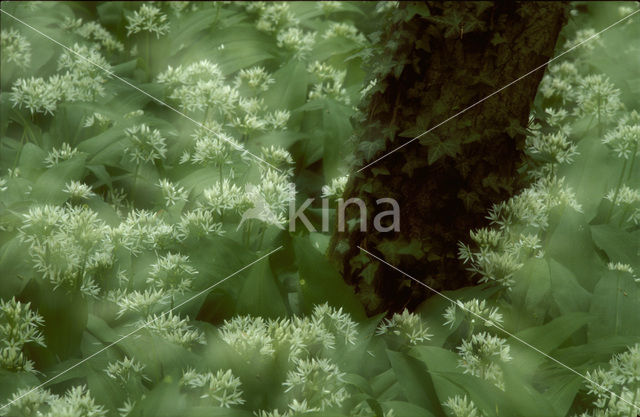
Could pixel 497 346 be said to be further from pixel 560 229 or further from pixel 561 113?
pixel 561 113

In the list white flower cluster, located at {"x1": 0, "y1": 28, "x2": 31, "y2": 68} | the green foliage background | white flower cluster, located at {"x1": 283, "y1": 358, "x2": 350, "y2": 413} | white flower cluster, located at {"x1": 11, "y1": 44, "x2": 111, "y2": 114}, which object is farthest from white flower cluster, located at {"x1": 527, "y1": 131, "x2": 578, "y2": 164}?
white flower cluster, located at {"x1": 0, "y1": 28, "x2": 31, "y2": 68}

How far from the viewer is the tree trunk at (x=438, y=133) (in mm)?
2594

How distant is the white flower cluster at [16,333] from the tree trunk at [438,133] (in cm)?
123

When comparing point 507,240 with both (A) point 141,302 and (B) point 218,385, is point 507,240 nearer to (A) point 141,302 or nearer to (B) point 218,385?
(B) point 218,385

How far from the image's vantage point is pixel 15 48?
3965mm

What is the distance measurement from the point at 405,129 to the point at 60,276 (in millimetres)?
1474

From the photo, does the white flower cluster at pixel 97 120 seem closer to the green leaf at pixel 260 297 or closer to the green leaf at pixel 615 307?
the green leaf at pixel 260 297

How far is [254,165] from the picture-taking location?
3252 millimetres

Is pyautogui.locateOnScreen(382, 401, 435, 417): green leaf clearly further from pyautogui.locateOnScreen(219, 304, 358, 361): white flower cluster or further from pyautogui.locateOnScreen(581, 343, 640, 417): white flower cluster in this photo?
pyautogui.locateOnScreen(581, 343, 640, 417): white flower cluster

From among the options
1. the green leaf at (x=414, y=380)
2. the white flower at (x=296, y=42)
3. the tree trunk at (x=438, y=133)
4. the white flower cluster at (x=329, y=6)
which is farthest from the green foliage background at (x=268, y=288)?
the white flower cluster at (x=329, y=6)

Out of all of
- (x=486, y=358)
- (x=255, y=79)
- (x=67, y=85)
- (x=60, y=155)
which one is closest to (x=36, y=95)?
(x=67, y=85)

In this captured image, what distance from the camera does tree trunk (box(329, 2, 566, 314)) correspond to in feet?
8.51

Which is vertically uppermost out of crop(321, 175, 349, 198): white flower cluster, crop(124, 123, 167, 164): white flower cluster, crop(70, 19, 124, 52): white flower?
crop(70, 19, 124, 52): white flower

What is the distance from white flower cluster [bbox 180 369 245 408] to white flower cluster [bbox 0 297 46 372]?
2.01 ft
